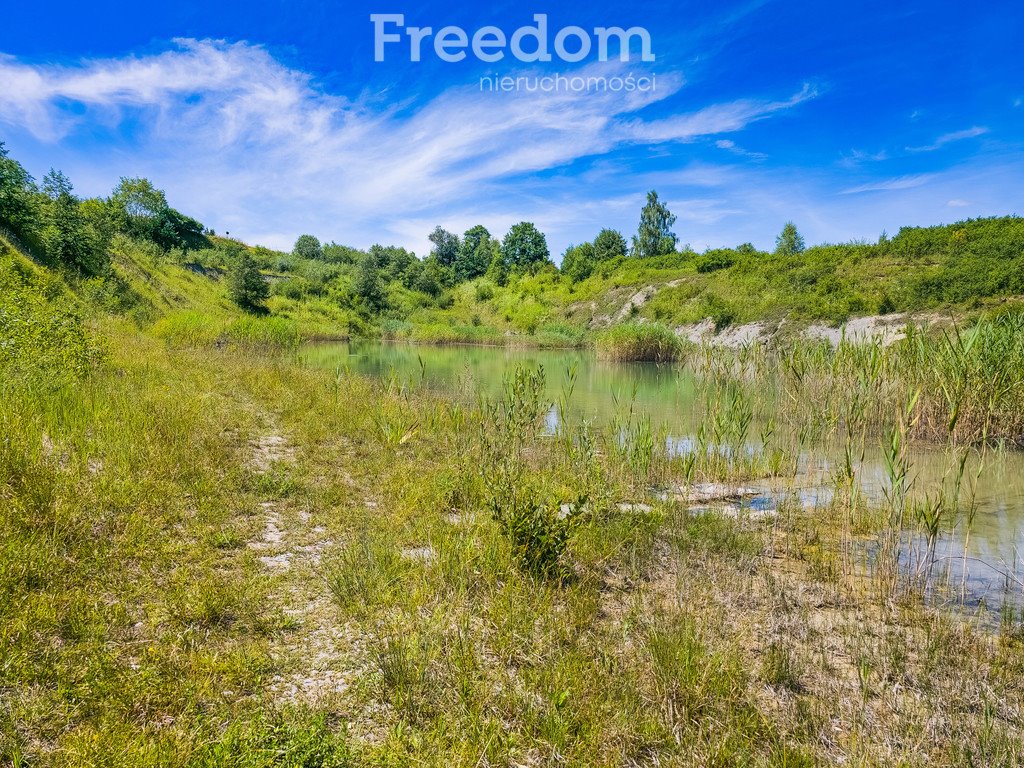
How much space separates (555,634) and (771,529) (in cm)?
386

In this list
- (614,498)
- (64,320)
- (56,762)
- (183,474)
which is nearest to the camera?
(56,762)

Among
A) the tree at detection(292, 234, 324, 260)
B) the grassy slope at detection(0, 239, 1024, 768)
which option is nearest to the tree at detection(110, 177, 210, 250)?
the tree at detection(292, 234, 324, 260)

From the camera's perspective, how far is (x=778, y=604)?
4078 millimetres

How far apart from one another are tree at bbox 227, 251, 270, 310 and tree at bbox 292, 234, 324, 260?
140 feet

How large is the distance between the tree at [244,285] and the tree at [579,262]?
36.7m

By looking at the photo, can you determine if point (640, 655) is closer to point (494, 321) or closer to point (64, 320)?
point (64, 320)

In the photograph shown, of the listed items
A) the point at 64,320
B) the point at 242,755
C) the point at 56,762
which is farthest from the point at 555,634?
the point at 64,320

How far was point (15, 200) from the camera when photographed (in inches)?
708

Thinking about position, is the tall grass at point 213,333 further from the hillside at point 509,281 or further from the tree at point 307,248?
the tree at point 307,248

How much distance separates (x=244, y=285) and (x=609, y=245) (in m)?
47.4

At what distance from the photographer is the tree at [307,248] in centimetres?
7956

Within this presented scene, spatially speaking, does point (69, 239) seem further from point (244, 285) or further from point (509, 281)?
point (509, 281)

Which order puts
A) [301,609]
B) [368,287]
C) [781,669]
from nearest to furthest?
[781,669]
[301,609]
[368,287]

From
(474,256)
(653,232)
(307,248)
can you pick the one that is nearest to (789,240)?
(653,232)
